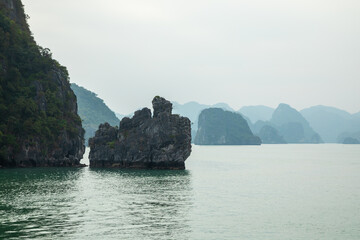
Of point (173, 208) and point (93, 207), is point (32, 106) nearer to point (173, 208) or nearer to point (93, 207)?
point (93, 207)

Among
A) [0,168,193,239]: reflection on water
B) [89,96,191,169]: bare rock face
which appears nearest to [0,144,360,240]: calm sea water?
[0,168,193,239]: reflection on water

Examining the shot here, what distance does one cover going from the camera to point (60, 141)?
99062 millimetres

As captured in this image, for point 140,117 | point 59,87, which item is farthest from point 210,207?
point 59,87

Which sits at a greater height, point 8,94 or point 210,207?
point 8,94

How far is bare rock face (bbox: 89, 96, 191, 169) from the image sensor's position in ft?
310

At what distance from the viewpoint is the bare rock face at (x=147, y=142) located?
9450 cm

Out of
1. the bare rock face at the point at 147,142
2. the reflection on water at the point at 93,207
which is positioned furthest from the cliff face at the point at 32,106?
the reflection on water at the point at 93,207

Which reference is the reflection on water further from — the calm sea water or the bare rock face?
the bare rock face

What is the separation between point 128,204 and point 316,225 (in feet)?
72.4

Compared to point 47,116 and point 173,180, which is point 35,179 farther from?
point 47,116

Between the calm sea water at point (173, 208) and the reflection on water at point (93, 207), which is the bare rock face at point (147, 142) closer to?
the reflection on water at point (93, 207)

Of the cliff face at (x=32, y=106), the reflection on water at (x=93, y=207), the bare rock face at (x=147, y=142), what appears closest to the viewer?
the reflection on water at (x=93, y=207)

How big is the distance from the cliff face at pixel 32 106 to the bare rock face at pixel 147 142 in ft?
25.3

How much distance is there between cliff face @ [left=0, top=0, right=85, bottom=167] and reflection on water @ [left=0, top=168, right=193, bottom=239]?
1613 cm
